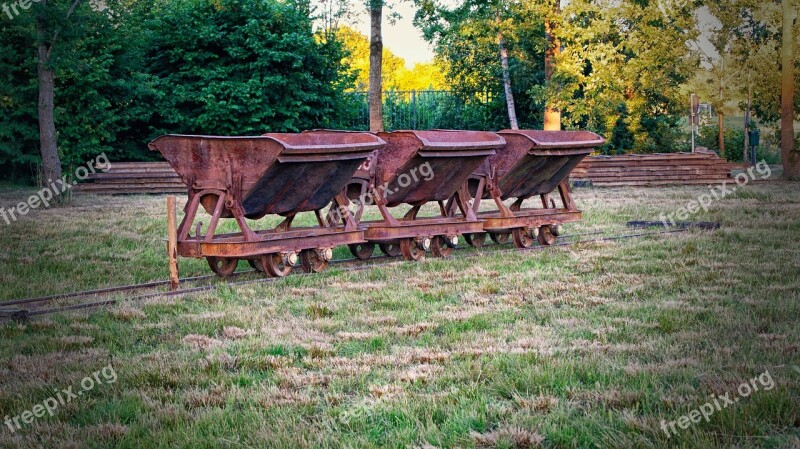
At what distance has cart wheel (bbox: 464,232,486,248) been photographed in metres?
13.7

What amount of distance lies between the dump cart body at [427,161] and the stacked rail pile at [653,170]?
15.0m

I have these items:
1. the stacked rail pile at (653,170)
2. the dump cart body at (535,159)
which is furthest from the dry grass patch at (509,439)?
the stacked rail pile at (653,170)

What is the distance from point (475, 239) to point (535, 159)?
1492mm

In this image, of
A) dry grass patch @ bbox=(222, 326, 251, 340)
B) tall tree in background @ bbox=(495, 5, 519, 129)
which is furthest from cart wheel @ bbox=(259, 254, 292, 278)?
tall tree in background @ bbox=(495, 5, 519, 129)

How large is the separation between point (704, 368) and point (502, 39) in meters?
25.2

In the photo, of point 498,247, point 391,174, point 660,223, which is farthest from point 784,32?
point 391,174

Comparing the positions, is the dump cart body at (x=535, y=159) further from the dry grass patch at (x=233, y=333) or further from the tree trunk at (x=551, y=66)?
the tree trunk at (x=551, y=66)

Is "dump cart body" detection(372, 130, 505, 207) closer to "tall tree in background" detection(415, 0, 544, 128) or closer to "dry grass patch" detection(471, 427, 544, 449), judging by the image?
"dry grass patch" detection(471, 427, 544, 449)

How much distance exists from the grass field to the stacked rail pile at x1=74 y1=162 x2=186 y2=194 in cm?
1365

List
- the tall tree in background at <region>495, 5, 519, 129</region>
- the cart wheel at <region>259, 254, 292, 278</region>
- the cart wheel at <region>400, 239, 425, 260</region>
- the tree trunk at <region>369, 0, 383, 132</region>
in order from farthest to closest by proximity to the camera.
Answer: the tall tree in background at <region>495, 5, 519, 129</region>, the tree trunk at <region>369, 0, 383, 132</region>, the cart wheel at <region>400, 239, 425, 260</region>, the cart wheel at <region>259, 254, 292, 278</region>

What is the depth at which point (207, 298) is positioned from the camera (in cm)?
908

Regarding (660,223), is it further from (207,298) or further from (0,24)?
(0,24)

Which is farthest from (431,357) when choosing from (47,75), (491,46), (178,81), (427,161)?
(491,46)

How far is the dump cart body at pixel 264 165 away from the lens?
1002cm
